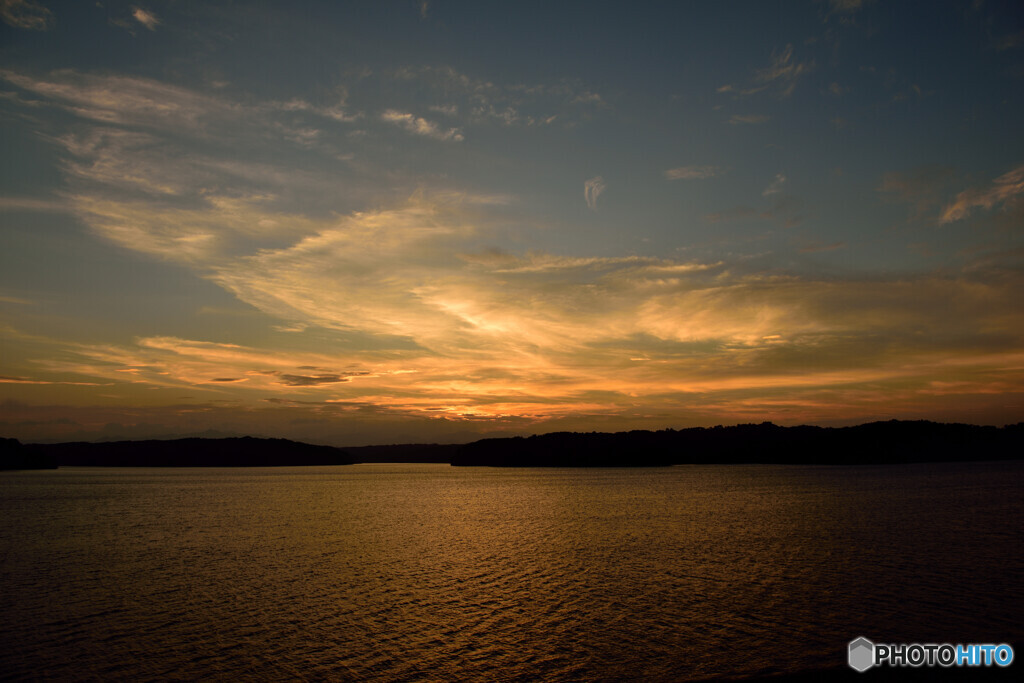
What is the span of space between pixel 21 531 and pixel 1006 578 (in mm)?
80251

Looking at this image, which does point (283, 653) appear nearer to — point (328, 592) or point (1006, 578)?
point (328, 592)

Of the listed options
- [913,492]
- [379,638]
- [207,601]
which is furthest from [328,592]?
[913,492]

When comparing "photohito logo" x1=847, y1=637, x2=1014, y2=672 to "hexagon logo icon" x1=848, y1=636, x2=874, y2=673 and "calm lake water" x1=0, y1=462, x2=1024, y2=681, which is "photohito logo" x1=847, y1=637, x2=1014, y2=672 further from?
"calm lake water" x1=0, y1=462, x2=1024, y2=681

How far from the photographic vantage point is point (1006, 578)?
1249 inches

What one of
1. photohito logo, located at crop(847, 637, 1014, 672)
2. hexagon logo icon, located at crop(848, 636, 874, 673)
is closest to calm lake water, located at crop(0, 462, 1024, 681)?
hexagon logo icon, located at crop(848, 636, 874, 673)

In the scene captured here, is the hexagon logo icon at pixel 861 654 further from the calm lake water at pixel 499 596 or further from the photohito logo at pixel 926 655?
the calm lake water at pixel 499 596

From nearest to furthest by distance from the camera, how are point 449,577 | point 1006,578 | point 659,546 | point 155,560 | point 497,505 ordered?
point 1006,578 < point 449,577 < point 155,560 < point 659,546 < point 497,505

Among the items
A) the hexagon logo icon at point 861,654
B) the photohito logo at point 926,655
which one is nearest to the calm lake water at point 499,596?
the hexagon logo icon at point 861,654

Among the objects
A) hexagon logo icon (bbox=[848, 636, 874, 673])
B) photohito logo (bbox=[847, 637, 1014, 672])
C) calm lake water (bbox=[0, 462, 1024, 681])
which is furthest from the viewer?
calm lake water (bbox=[0, 462, 1024, 681])

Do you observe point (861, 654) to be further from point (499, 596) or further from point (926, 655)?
point (499, 596)

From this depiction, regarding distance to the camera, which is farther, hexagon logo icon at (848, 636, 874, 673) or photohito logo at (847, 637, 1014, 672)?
photohito logo at (847, 637, 1014, 672)

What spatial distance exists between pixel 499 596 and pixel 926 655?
1868 centimetres

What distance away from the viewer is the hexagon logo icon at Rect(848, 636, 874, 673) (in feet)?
63.5

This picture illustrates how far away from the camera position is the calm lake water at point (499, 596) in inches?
827
